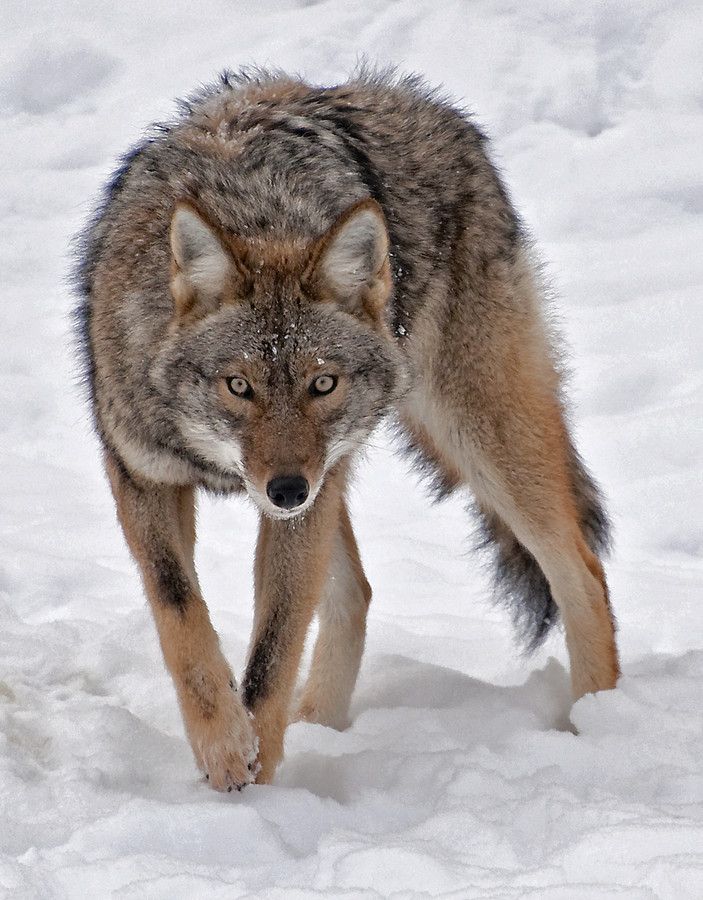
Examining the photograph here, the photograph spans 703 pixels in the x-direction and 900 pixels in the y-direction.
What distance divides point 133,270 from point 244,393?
65cm

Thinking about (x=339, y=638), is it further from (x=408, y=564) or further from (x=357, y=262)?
(x=357, y=262)

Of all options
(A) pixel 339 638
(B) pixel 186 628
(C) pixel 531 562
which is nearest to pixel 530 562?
(C) pixel 531 562

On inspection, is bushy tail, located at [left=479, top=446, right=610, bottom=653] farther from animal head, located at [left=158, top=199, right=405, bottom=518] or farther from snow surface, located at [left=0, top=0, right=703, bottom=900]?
animal head, located at [left=158, top=199, right=405, bottom=518]

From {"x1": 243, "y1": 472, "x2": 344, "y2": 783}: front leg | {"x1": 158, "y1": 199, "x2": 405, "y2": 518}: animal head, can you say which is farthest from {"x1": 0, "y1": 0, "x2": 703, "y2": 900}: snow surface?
{"x1": 158, "y1": 199, "x2": 405, "y2": 518}: animal head

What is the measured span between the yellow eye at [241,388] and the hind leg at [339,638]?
5.12ft

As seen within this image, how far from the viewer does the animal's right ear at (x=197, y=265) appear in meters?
3.66

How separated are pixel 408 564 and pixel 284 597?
2344 millimetres

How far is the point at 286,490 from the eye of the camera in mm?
3537

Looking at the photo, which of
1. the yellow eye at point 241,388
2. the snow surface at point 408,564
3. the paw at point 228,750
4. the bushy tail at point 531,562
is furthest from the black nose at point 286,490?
the bushy tail at point 531,562

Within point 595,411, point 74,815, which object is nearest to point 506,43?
point 595,411

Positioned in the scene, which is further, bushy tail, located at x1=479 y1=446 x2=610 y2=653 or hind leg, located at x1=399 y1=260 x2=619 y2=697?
bushy tail, located at x1=479 y1=446 x2=610 y2=653

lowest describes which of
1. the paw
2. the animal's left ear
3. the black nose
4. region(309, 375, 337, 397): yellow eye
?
the paw

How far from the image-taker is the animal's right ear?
366 centimetres

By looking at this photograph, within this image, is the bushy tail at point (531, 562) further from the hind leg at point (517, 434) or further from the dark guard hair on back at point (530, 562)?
the hind leg at point (517, 434)
